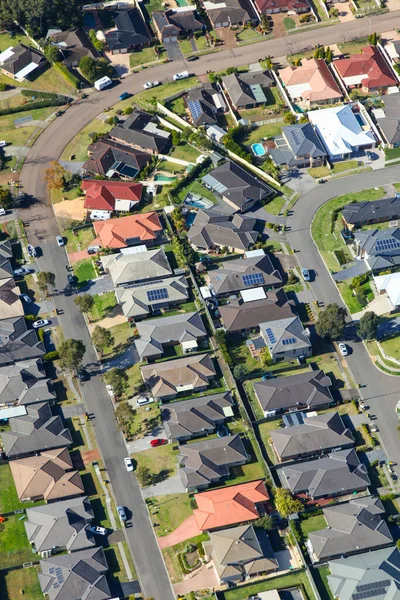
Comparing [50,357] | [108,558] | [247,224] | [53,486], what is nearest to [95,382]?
[50,357]

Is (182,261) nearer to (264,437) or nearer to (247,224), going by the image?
(247,224)

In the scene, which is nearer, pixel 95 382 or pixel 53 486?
pixel 53 486

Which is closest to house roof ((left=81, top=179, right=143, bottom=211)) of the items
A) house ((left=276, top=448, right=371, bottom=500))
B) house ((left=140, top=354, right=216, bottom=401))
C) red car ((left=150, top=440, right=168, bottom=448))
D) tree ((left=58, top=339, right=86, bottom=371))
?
tree ((left=58, top=339, right=86, bottom=371))

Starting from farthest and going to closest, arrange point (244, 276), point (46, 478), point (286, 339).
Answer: point (244, 276) → point (286, 339) → point (46, 478)

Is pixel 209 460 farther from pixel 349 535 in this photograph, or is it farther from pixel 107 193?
pixel 107 193

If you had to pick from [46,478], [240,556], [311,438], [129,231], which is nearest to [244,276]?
[129,231]

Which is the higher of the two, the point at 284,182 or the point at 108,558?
the point at 284,182
